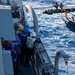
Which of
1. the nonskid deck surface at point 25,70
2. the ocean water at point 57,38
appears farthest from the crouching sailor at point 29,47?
the ocean water at point 57,38

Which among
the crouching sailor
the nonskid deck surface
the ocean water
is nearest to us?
the nonskid deck surface

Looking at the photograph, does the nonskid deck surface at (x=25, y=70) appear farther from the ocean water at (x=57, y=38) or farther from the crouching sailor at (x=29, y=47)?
the ocean water at (x=57, y=38)

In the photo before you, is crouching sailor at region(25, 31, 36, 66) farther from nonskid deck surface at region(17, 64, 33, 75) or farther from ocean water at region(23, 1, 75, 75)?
ocean water at region(23, 1, 75, 75)

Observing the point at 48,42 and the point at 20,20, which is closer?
the point at 20,20

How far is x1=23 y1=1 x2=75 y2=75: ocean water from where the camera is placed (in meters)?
25.4

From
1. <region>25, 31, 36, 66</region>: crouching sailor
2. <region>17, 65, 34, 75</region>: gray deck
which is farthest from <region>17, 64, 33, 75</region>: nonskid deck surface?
<region>25, 31, 36, 66</region>: crouching sailor

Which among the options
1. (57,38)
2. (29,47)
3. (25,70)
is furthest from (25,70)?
(57,38)

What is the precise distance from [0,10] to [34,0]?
74.4 meters

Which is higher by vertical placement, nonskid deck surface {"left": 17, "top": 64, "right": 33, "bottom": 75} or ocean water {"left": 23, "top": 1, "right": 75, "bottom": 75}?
nonskid deck surface {"left": 17, "top": 64, "right": 33, "bottom": 75}

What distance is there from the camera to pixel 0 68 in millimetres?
5855

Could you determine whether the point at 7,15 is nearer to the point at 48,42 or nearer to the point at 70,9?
the point at 48,42

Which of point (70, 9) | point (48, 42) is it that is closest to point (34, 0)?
point (70, 9)

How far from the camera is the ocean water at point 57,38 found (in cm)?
2539

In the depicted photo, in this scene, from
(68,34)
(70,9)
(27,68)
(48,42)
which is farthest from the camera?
(70,9)
